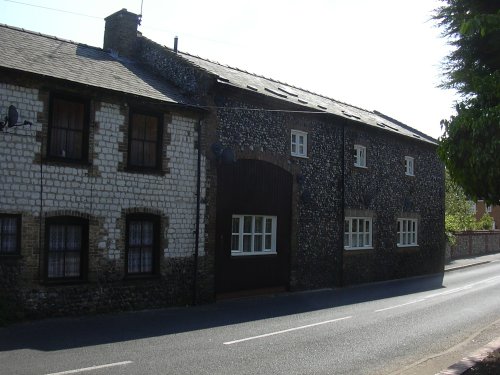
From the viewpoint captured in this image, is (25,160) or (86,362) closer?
(86,362)

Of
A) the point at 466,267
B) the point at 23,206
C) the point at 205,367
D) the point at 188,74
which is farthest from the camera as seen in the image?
the point at 466,267

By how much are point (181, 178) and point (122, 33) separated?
20.6 feet

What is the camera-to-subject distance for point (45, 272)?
12.3m

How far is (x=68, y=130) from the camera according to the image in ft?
43.0

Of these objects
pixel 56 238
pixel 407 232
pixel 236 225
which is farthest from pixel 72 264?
pixel 407 232

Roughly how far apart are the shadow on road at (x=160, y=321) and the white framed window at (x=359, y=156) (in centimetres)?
578

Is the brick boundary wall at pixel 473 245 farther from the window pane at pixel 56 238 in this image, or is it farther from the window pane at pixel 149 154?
the window pane at pixel 56 238

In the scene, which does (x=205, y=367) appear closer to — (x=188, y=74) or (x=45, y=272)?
(x=45, y=272)

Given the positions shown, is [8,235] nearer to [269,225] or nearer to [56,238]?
[56,238]

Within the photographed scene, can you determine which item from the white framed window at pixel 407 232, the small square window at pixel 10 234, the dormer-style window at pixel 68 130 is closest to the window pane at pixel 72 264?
the small square window at pixel 10 234

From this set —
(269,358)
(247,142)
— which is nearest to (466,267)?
(247,142)

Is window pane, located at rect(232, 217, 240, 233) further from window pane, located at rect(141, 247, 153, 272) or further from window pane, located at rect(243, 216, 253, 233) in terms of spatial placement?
window pane, located at rect(141, 247, 153, 272)

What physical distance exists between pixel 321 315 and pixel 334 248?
7.08 meters

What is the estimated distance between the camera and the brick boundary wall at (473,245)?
116 feet
